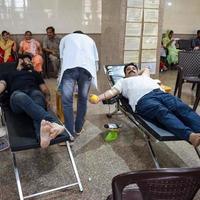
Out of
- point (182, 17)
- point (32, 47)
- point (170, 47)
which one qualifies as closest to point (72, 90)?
point (32, 47)

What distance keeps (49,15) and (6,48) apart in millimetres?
1280

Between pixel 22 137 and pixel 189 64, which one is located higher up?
pixel 189 64

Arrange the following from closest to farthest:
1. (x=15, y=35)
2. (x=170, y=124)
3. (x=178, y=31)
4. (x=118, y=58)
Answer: (x=170, y=124) → (x=118, y=58) → (x=15, y=35) → (x=178, y=31)

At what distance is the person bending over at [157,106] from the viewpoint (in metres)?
2.27

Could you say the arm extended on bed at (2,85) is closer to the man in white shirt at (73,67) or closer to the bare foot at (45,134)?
the man in white shirt at (73,67)

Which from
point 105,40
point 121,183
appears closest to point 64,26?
point 105,40

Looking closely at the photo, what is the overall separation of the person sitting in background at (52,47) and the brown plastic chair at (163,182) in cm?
498

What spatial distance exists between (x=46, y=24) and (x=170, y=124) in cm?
470

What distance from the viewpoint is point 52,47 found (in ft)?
19.8

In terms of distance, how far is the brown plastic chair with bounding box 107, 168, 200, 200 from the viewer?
3.61 ft

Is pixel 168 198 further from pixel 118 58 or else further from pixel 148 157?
pixel 118 58

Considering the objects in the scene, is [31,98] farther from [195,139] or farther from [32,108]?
[195,139]

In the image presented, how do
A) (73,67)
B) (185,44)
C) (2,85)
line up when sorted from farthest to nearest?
(185,44) → (2,85) → (73,67)

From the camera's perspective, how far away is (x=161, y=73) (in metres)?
6.64
